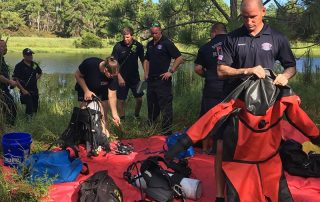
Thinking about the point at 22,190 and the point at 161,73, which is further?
the point at 161,73

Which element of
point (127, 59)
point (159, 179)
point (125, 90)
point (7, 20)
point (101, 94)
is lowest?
point (159, 179)

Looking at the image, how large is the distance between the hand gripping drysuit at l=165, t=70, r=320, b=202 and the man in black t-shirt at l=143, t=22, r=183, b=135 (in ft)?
7.97

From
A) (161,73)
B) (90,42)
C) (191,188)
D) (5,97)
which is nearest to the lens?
(191,188)

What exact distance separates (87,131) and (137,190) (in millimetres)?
1038

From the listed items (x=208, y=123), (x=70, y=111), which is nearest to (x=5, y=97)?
(x=70, y=111)

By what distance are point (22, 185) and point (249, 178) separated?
1662 millimetres

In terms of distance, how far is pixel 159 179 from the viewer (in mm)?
3092

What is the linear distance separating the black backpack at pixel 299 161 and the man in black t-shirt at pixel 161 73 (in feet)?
5.82

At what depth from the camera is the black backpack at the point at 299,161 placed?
3.39 meters

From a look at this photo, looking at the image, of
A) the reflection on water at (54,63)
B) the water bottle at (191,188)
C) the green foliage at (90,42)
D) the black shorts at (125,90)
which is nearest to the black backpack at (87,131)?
the water bottle at (191,188)

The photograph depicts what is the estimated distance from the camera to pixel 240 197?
8.16 ft

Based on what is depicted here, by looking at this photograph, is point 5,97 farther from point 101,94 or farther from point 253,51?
point 253,51

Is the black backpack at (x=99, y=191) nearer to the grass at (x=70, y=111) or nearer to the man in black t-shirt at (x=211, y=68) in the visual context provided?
the grass at (x=70, y=111)

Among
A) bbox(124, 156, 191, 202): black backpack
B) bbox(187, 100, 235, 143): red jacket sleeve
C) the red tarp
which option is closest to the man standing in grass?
the red tarp
